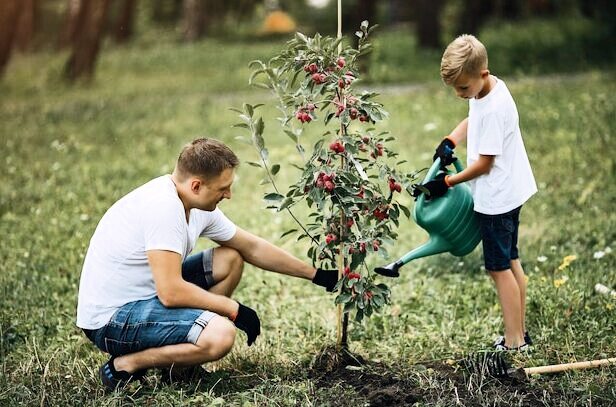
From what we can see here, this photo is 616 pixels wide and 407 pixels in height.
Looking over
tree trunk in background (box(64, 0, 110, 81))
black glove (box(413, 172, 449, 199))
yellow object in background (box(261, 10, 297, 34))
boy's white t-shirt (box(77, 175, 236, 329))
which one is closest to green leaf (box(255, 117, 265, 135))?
boy's white t-shirt (box(77, 175, 236, 329))

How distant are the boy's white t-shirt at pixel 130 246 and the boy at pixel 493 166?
1.15 m

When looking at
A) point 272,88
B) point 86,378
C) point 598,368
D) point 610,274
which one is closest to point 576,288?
point 610,274

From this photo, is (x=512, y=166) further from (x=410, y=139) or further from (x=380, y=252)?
(x=410, y=139)

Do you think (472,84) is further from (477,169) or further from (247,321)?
(247,321)

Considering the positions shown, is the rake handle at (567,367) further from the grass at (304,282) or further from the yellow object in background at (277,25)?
the yellow object in background at (277,25)

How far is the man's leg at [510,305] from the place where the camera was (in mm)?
3908

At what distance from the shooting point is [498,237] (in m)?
3.85

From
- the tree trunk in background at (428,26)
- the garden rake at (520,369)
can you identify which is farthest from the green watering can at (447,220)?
the tree trunk in background at (428,26)

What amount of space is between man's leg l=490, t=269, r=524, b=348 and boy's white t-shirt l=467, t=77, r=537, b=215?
1.04 ft

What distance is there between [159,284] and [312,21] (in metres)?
25.7

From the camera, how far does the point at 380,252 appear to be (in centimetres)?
350

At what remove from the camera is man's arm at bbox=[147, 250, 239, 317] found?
3469mm

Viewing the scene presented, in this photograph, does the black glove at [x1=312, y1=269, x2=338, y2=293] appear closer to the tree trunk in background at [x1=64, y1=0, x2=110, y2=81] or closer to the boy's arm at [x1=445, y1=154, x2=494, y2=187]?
the boy's arm at [x1=445, y1=154, x2=494, y2=187]

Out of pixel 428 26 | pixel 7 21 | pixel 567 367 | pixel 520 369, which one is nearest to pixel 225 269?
pixel 520 369
